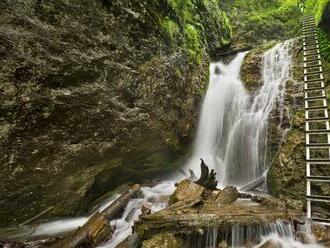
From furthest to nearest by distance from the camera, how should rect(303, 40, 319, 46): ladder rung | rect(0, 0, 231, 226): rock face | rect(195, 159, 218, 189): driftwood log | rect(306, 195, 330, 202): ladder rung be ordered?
rect(303, 40, 319, 46): ladder rung
rect(195, 159, 218, 189): driftwood log
rect(0, 0, 231, 226): rock face
rect(306, 195, 330, 202): ladder rung

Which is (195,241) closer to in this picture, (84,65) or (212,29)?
(84,65)

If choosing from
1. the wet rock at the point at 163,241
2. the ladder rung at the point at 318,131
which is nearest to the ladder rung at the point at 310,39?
the ladder rung at the point at 318,131

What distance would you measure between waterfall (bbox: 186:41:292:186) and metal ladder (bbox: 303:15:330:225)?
3.88ft

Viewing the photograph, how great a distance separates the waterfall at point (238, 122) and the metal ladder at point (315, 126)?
3.88 ft

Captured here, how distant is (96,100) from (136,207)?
9.58ft

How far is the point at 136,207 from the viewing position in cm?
763

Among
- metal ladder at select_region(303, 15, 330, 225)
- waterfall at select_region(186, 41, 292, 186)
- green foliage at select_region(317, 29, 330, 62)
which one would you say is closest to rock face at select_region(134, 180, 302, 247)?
metal ladder at select_region(303, 15, 330, 225)

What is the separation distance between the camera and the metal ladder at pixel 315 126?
6.33 meters

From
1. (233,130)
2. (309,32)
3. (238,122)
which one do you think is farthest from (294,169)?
(309,32)

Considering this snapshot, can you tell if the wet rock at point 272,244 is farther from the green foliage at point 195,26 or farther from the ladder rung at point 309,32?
the ladder rung at point 309,32

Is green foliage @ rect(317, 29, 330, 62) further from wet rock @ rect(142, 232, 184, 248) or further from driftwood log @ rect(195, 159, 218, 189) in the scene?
wet rock @ rect(142, 232, 184, 248)

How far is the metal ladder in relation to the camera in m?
6.33

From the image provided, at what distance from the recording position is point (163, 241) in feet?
17.3

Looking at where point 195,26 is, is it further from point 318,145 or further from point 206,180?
point 318,145
